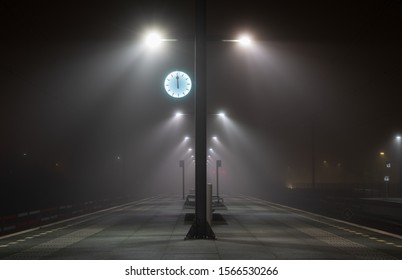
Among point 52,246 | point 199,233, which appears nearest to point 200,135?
point 199,233

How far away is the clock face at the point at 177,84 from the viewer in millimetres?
21094

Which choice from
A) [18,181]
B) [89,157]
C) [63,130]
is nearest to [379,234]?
[18,181]

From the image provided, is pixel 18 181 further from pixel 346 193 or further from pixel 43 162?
pixel 43 162

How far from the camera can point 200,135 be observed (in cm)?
1852

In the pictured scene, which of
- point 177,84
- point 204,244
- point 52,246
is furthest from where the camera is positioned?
point 177,84

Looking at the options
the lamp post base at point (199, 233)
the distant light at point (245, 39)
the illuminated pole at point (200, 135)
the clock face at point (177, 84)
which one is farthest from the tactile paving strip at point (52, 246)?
the distant light at point (245, 39)

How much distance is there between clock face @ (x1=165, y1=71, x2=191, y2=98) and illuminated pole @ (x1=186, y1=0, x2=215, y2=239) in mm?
2364

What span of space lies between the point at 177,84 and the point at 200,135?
3.20 metres

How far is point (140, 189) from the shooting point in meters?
111

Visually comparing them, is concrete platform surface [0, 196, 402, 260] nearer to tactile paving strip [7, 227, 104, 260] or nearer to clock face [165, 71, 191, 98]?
tactile paving strip [7, 227, 104, 260]

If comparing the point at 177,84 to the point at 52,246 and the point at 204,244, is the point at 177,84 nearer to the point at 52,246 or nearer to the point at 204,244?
the point at 204,244

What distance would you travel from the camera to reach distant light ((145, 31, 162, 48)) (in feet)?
64.4
